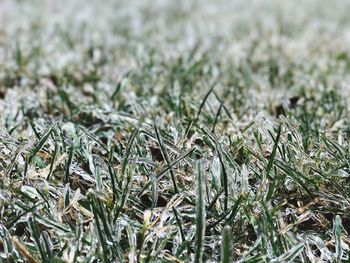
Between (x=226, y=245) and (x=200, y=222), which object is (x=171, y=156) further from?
(x=226, y=245)

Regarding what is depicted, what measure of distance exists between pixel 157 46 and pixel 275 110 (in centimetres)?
125

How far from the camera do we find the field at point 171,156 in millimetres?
1450

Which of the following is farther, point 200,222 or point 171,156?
point 171,156

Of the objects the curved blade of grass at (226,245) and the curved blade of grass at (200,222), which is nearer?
the curved blade of grass at (226,245)

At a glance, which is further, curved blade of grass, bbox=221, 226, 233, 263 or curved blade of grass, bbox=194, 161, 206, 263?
curved blade of grass, bbox=194, 161, 206, 263

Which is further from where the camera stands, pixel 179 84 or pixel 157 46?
pixel 157 46

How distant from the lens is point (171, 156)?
1.75 meters

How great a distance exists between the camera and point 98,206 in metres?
1.43

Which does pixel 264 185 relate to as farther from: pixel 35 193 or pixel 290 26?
pixel 290 26

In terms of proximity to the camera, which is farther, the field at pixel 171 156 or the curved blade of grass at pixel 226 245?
the field at pixel 171 156

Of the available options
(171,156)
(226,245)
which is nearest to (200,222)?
(226,245)

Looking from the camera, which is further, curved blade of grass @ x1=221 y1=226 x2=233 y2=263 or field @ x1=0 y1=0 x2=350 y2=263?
field @ x1=0 y1=0 x2=350 y2=263

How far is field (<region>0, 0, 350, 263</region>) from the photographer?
4.76ft

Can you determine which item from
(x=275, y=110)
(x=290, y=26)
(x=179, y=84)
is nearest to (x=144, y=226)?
(x=275, y=110)
